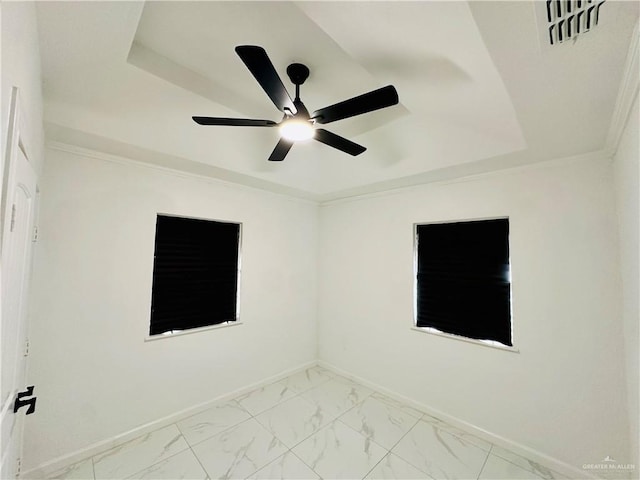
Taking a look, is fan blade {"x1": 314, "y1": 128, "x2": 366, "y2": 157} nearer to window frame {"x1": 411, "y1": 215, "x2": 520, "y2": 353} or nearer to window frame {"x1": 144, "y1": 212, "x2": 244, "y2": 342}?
window frame {"x1": 411, "y1": 215, "x2": 520, "y2": 353}

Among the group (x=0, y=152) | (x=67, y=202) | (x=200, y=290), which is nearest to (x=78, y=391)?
(x=200, y=290)

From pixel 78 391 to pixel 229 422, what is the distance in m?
1.29

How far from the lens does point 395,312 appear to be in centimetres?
323

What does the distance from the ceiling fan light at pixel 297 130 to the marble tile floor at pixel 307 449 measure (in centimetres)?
248

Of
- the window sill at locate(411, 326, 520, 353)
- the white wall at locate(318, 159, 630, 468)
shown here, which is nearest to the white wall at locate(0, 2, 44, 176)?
the white wall at locate(318, 159, 630, 468)

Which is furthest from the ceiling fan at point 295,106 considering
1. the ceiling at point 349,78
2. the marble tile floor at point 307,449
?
the marble tile floor at point 307,449

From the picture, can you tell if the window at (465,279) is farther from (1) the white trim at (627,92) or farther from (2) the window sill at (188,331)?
(2) the window sill at (188,331)

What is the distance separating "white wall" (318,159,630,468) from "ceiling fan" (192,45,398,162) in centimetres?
152

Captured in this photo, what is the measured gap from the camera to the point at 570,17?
3.29ft

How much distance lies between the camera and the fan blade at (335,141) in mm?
1860

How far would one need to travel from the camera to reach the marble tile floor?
207 cm

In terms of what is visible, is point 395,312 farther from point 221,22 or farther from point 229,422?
point 221,22

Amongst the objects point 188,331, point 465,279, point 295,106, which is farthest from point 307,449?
point 295,106

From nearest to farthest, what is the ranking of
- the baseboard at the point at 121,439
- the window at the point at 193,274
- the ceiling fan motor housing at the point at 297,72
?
1. the ceiling fan motor housing at the point at 297,72
2. the baseboard at the point at 121,439
3. the window at the point at 193,274
